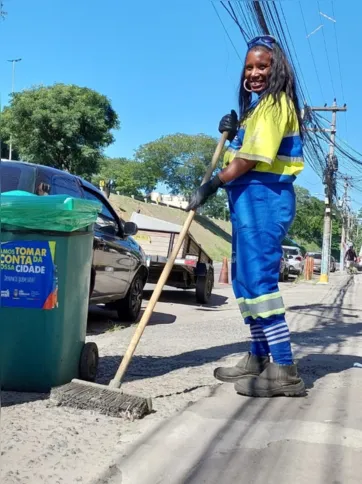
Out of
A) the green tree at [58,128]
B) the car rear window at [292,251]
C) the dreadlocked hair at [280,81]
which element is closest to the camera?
the dreadlocked hair at [280,81]

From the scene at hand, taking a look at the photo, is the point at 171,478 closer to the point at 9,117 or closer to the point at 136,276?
the point at 136,276

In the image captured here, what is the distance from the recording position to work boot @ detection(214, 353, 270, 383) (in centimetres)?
395

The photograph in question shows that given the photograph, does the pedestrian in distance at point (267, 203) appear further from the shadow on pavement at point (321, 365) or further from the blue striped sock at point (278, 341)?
the shadow on pavement at point (321, 365)

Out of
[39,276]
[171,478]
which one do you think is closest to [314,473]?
[171,478]

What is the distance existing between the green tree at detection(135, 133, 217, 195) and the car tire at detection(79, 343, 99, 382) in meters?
62.8

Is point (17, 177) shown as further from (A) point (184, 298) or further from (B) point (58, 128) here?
(B) point (58, 128)

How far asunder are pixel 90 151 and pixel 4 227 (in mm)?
29342

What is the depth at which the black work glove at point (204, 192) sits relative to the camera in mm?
3637

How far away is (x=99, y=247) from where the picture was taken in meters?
6.27

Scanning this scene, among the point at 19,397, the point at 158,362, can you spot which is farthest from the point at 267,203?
the point at 19,397

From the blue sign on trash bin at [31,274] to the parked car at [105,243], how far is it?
5.69 ft

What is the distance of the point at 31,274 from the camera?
3381mm

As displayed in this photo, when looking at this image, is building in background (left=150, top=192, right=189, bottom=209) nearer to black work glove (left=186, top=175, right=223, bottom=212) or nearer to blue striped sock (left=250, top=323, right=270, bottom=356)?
blue striped sock (left=250, top=323, right=270, bottom=356)

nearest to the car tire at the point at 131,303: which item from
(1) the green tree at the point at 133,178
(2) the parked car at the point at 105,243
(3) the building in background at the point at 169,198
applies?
(2) the parked car at the point at 105,243
